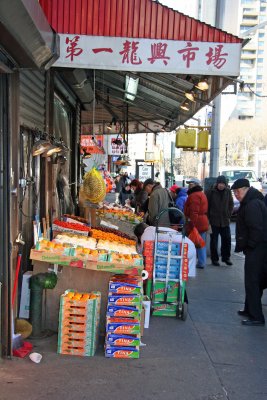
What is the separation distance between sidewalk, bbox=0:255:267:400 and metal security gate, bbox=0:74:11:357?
40 centimetres

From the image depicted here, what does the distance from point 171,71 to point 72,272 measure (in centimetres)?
264

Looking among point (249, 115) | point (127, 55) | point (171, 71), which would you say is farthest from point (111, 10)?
point (249, 115)

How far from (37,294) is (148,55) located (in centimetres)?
306

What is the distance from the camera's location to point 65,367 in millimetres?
4309

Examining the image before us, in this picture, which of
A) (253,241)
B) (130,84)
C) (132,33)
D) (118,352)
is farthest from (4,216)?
(130,84)

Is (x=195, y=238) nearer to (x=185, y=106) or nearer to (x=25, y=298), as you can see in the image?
(x=185, y=106)

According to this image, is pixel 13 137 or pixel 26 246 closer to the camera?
pixel 13 137

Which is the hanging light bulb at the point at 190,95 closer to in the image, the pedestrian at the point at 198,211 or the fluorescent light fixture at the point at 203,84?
the fluorescent light fixture at the point at 203,84

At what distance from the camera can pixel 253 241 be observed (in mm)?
5863

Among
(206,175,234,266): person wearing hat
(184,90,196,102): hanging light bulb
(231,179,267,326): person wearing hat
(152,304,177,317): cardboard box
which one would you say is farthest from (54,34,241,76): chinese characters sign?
(206,175,234,266): person wearing hat

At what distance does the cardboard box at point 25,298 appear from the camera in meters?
5.14

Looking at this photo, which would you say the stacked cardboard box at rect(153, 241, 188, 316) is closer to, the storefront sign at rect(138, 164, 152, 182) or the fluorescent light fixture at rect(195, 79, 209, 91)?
the fluorescent light fixture at rect(195, 79, 209, 91)

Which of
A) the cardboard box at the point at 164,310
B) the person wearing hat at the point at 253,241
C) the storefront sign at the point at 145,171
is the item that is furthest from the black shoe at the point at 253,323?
the storefront sign at the point at 145,171

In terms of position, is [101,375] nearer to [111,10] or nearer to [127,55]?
[127,55]
